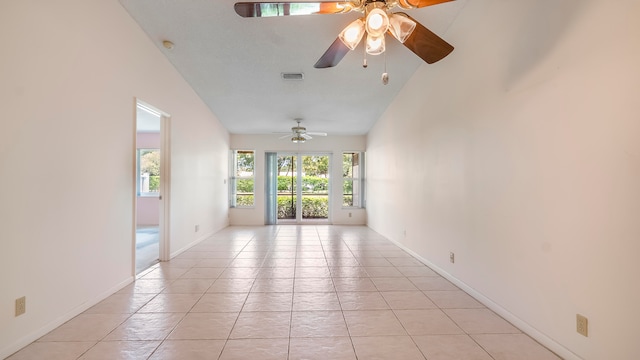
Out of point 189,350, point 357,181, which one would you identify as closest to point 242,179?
point 357,181

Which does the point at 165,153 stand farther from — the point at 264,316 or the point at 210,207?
the point at 264,316

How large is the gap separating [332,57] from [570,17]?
5.25 ft

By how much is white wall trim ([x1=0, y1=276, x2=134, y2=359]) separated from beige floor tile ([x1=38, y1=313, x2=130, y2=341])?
0.10ft

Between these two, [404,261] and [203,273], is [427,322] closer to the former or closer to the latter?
[404,261]

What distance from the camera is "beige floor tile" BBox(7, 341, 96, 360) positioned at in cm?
182

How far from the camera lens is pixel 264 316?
238 cm

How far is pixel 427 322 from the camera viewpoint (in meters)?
2.30

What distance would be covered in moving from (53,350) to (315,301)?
1.89 meters

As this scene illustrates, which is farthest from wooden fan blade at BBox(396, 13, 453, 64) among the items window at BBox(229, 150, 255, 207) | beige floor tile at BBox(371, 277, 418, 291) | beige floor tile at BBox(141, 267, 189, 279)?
window at BBox(229, 150, 255, 207)

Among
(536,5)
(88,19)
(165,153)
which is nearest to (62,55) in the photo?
(88,19)

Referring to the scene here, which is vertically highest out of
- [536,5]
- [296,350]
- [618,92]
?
[536,5]

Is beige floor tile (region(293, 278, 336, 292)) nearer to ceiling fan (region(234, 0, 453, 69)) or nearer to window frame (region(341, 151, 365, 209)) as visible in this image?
ceiling fan (region(234, 0, 453, 69))

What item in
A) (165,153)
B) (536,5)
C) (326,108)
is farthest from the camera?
(326,108)

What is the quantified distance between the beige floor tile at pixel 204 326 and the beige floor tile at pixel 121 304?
58cm
